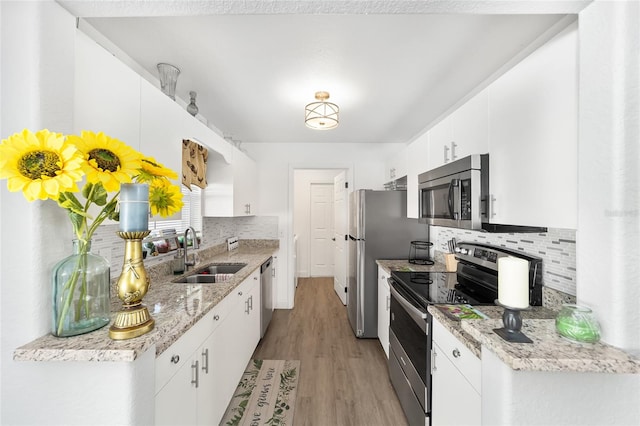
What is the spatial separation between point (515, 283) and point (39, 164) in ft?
4.82

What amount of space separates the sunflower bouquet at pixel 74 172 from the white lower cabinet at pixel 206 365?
447mm

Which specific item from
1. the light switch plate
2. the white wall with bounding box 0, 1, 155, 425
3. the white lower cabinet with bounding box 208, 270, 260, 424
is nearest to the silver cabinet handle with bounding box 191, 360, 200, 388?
the white lower cabinet with bounding box 208, 270, 260, 424

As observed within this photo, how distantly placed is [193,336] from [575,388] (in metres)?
Answer: 1.52

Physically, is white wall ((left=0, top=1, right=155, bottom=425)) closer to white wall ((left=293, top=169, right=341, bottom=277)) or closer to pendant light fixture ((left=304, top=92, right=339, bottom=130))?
pendant light fixture ((left=304, top=92, right=339, bottom=130))

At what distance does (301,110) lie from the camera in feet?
8.73

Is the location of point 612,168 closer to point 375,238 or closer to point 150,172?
point 150,172

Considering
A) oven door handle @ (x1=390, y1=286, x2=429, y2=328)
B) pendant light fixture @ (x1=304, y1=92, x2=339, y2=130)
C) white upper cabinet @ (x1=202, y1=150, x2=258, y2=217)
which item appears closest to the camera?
oven door handle @ (x1=390, y1=286, x2=429, y2=328)

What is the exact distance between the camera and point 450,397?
125 cm

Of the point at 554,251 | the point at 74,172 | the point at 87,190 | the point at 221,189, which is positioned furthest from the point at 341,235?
the point at 74,172

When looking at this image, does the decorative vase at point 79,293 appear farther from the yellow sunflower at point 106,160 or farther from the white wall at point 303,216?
the white wall at point 303,216

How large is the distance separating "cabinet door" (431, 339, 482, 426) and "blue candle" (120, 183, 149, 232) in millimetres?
1434

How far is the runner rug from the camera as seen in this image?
181cm

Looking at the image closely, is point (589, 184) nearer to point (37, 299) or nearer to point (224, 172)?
point (37, 299)

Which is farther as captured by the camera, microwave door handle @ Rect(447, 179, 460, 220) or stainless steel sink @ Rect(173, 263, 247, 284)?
stainless steel sink @ Rect(173, 263, 247, 284)
